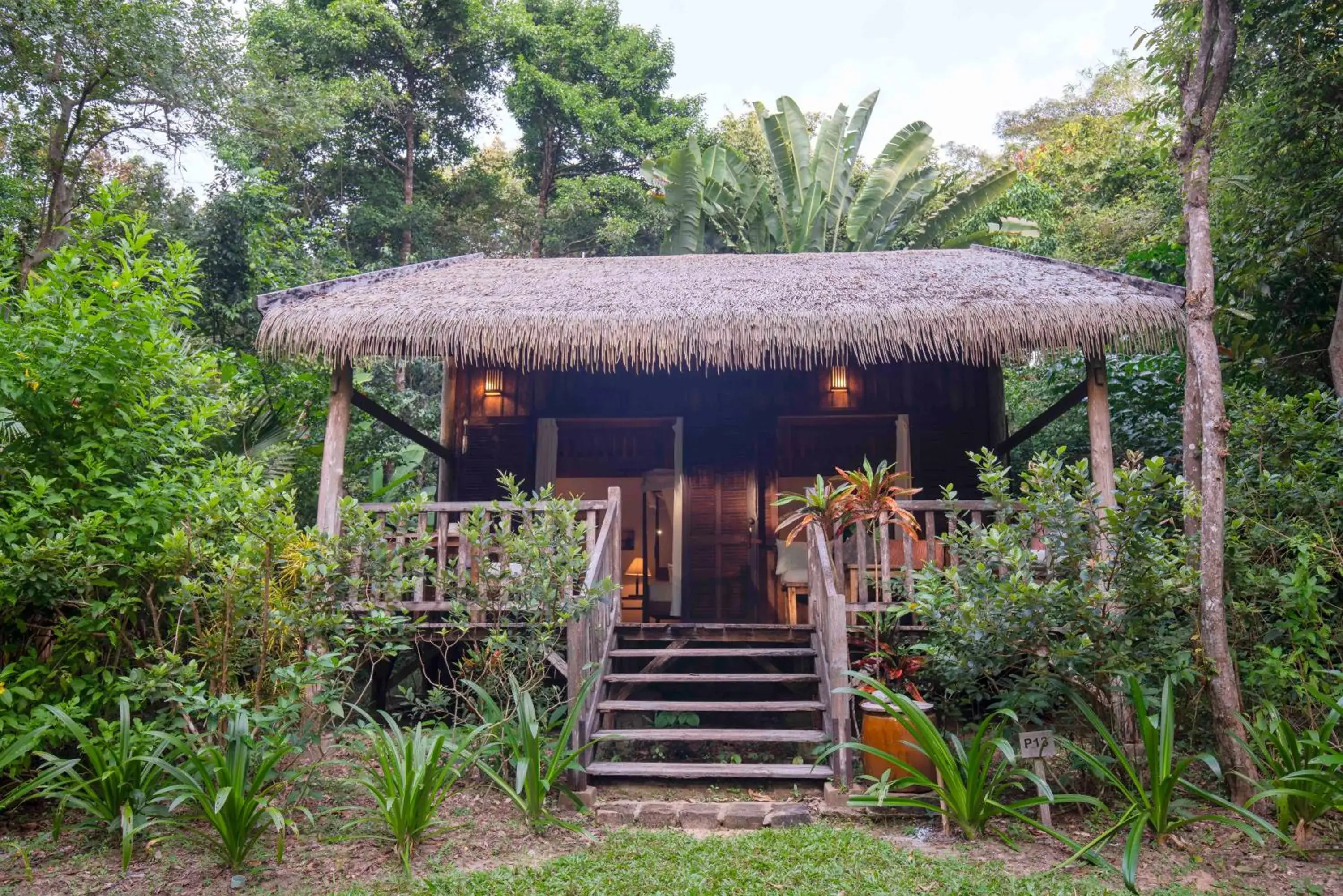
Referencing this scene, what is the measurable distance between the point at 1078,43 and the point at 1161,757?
3056 cm

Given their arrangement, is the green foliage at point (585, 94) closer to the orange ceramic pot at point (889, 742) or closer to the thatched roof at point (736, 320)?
the thatched roof at point (736, 320)

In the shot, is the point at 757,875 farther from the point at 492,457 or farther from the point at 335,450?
the point at 492,457

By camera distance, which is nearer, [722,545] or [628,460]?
[722,545]

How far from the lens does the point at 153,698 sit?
4457 mm

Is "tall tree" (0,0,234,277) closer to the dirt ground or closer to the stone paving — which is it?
the dirt ground

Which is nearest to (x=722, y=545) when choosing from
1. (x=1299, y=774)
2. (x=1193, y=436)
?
(x=1193, y=436)

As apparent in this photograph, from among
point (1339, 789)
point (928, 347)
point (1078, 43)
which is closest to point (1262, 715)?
point (1339, 789)

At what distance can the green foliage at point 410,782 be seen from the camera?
412 centimetres

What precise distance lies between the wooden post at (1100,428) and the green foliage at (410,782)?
4668 millimetres

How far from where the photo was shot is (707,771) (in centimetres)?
519

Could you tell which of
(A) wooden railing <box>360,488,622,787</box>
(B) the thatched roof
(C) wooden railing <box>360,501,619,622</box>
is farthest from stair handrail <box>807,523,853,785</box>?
(B) the thatched roof

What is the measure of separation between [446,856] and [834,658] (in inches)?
96.3

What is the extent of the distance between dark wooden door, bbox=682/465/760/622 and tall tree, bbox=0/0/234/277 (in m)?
9.00

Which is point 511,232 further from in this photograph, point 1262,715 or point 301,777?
point 1262,715
